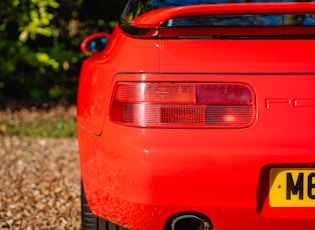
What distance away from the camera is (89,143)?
2.59 meters

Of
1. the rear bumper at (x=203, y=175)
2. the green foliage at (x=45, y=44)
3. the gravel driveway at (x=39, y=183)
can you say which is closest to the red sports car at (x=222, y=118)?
the rear bumper at (x=203, y=175)

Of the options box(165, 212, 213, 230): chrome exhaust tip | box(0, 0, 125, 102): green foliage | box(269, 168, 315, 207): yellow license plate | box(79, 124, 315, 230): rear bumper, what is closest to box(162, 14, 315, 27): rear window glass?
box(79, 124, 315, 230): rear bumper

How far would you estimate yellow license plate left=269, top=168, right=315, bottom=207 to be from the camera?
7.55 ft

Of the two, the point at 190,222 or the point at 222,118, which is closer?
the point at 222,118

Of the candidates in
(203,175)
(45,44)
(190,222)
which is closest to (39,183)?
(190,222)

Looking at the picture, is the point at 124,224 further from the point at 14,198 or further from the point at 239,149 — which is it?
the point at 14,198

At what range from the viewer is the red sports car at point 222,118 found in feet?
7.44

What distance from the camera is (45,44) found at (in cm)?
810

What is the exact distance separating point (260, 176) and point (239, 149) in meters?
0.13

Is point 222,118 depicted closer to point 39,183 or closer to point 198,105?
point 198,105

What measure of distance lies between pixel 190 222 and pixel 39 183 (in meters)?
2.26

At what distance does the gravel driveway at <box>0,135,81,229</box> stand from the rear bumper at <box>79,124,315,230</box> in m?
1.44

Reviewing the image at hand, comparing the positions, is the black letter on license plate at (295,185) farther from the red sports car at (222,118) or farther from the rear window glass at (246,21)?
the rear window glass at (246,21)

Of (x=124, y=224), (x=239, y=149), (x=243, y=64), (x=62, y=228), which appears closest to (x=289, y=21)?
(x=243, y=64)
